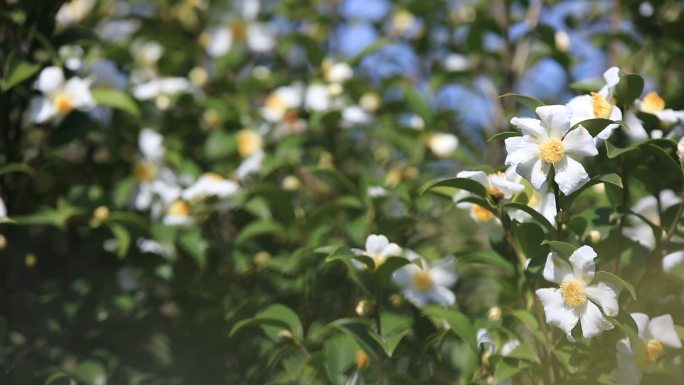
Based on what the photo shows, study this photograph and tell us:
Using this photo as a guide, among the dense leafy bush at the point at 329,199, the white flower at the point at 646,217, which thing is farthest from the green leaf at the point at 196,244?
the white flower at the point at 646,217

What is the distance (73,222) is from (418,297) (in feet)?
2.36

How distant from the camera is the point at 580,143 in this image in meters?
1.09

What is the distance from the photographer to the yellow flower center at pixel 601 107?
116 centimetres

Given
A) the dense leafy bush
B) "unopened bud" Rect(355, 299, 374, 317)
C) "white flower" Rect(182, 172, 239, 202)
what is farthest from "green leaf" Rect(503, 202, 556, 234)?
"white flower" Rect(182, 172, 239, 202)

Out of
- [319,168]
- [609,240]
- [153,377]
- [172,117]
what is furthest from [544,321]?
[172,117]

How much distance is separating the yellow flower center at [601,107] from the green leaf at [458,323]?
1.21 ft

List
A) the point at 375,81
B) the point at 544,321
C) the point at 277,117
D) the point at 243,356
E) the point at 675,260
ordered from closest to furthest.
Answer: the point at 544,321 < the point at 675,260 < the point at 243,356 < the point at 277,117 < the point at 375,81

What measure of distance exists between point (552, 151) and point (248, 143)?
961 mm

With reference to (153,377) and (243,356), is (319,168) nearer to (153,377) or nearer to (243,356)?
(243,356)

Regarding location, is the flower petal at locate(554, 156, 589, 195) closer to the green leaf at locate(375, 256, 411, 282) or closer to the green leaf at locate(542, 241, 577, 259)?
the green leaf at locate(542, 241, 577, 259)

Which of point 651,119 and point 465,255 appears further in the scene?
point 465,255

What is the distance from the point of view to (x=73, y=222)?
1.71 meters

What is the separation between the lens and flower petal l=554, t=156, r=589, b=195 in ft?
3.56

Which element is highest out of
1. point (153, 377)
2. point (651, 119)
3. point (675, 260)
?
point (651, 119)
